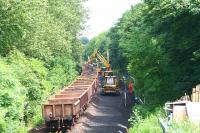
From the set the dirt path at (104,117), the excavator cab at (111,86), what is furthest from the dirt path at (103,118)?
the excavator cab at (111,86)

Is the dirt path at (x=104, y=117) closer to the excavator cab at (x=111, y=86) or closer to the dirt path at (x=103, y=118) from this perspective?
the dirt path at (x=103, y=118)

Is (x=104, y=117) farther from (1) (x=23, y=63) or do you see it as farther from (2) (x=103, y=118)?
(1) (x=23, y=63)

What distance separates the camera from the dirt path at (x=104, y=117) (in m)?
31.1

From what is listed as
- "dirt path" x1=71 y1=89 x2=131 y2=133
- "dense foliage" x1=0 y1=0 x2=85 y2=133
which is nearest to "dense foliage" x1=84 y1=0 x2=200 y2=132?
"dirt path" x1=71 y1=89 x2=131 y2=133

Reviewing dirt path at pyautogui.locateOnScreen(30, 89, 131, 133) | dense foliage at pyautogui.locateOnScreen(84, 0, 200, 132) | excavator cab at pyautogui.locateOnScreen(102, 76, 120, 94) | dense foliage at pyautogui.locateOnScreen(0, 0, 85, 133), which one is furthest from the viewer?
excavator cab at pyautogui.locateOnScreen(102, 76, 120, 94)

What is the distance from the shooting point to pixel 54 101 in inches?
1280

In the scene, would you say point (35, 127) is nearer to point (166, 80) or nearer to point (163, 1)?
point (166, 80)

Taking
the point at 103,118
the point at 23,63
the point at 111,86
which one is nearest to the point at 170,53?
the point at 103,118

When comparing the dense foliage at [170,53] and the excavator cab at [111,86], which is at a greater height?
the dense foliage at [170,53]

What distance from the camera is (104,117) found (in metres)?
37.2

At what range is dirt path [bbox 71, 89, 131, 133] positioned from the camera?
102ft

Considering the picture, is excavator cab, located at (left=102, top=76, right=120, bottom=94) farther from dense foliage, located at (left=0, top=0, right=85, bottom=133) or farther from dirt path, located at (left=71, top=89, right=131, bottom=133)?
dense foliage, located at (left=0, top=0, right=85, bottom=133)

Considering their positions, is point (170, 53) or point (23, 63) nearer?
point (170, 53)

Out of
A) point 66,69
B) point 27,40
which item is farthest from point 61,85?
point 27,40
